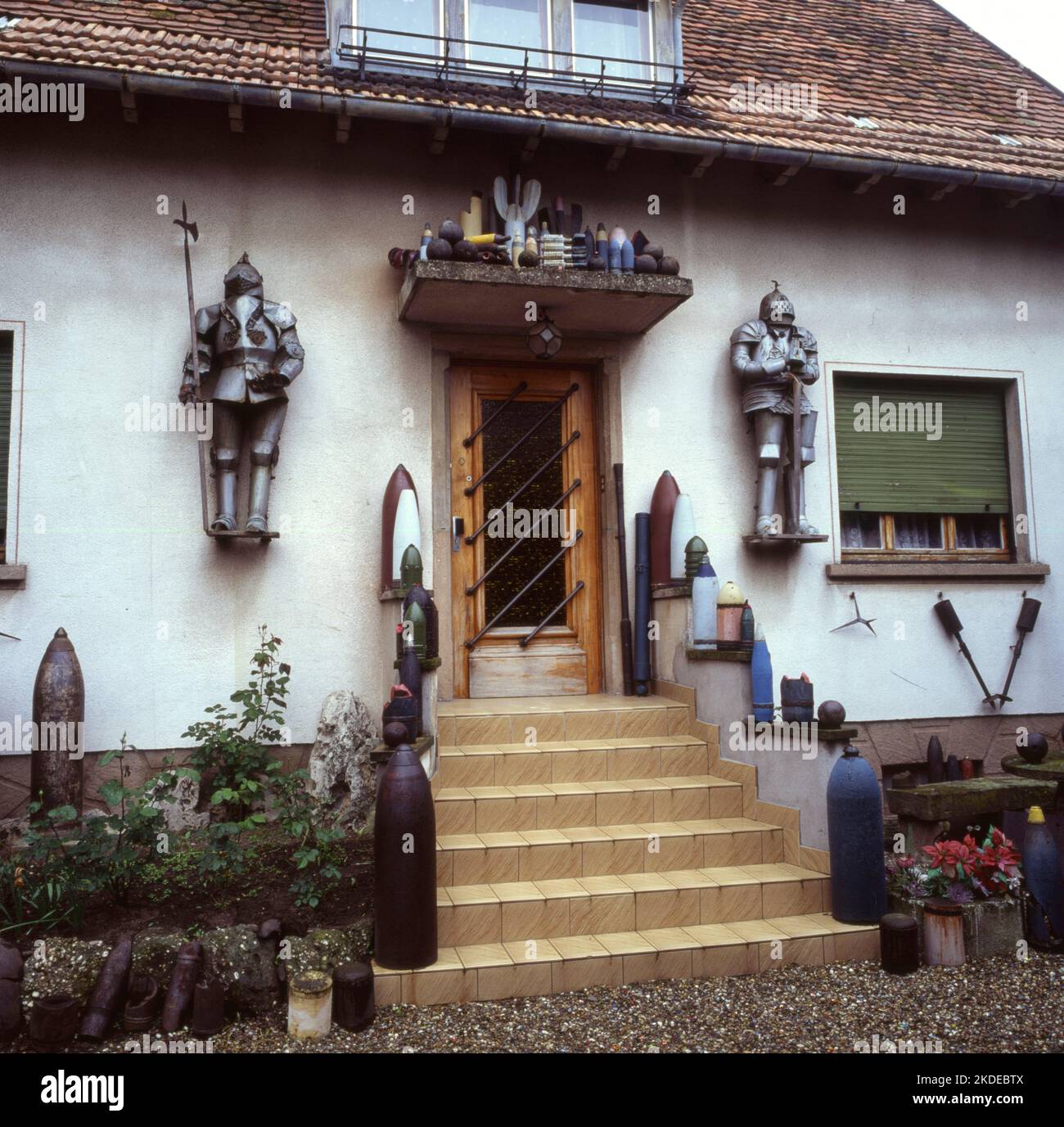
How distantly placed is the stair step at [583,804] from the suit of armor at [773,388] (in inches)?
86.7

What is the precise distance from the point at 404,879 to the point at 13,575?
10.8 ft

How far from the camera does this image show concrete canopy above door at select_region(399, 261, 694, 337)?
19.2 ft

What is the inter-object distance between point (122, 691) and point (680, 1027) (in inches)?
150

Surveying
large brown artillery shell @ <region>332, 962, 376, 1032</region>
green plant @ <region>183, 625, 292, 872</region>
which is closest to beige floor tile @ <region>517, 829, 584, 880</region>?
large brown artillery shell @ <region>332, 962, 376, 1032</region>

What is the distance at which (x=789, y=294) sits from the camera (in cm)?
713

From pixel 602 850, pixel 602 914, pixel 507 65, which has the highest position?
pixel 507 65

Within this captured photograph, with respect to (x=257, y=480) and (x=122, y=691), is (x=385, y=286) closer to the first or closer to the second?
(x=257, y=480)

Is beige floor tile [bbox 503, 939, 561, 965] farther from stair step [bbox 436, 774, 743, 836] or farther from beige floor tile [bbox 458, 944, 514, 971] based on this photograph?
→ stair step [bbox 436, 774, 743, 836]

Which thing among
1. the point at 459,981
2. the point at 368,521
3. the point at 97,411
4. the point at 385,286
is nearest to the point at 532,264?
the point at 385,286

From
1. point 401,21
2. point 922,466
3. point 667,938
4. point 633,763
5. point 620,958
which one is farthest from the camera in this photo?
point 922,466

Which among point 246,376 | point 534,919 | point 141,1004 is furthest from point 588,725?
point 246,376

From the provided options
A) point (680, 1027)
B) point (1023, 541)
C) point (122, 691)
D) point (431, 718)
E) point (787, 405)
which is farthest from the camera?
point (1023, 541)

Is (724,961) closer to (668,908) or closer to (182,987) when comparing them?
(668,908)

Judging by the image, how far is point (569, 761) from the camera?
5.35 m
